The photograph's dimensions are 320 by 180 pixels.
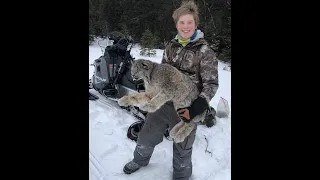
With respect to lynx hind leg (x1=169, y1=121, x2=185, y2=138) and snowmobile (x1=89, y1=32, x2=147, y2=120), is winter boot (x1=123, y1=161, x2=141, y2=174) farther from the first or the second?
snowmobile (x1=89, y1=32, x2=147, y2=120)

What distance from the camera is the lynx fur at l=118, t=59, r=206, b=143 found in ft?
5.56

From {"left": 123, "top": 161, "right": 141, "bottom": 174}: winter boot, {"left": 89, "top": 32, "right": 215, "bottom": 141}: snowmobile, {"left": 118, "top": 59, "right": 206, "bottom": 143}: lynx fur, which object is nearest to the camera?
{"left": 118, "top": 59, "right": 206, "bottom": 143}: lynx fur

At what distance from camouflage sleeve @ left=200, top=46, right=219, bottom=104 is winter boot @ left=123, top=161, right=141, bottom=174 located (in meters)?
1.03

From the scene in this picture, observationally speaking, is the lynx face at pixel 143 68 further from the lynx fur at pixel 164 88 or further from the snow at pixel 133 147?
the snow at pixel 133 147

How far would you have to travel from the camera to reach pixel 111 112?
3449 millimetres

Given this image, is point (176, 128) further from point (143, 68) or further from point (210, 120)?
point (210, 120)

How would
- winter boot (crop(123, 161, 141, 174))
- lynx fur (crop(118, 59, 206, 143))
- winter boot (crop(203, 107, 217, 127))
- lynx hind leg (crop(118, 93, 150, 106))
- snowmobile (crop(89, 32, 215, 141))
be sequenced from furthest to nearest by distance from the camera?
snowmobile (crop(89, 32, 215, 141)) → winter boot (crop(203, 107, 217, 127)) → winter boot (crop(123, 161, 141, 174)) → lynx hind leg (crop(118, 93, 150, 106)) → lynx fur (crop(118, 59, 206, 143))

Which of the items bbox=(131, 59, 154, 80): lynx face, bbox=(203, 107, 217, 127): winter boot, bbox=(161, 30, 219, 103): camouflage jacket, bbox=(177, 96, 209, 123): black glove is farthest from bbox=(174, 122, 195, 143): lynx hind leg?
bbox=(203, 107, 217, 127): winter boot

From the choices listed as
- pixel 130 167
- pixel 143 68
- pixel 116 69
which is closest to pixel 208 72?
pixel 143 68

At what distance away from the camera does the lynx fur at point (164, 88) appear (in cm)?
169

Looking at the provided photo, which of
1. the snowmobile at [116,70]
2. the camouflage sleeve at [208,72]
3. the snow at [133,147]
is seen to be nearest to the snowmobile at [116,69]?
the snowmobile at [116,70]

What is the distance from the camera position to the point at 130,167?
227cm
